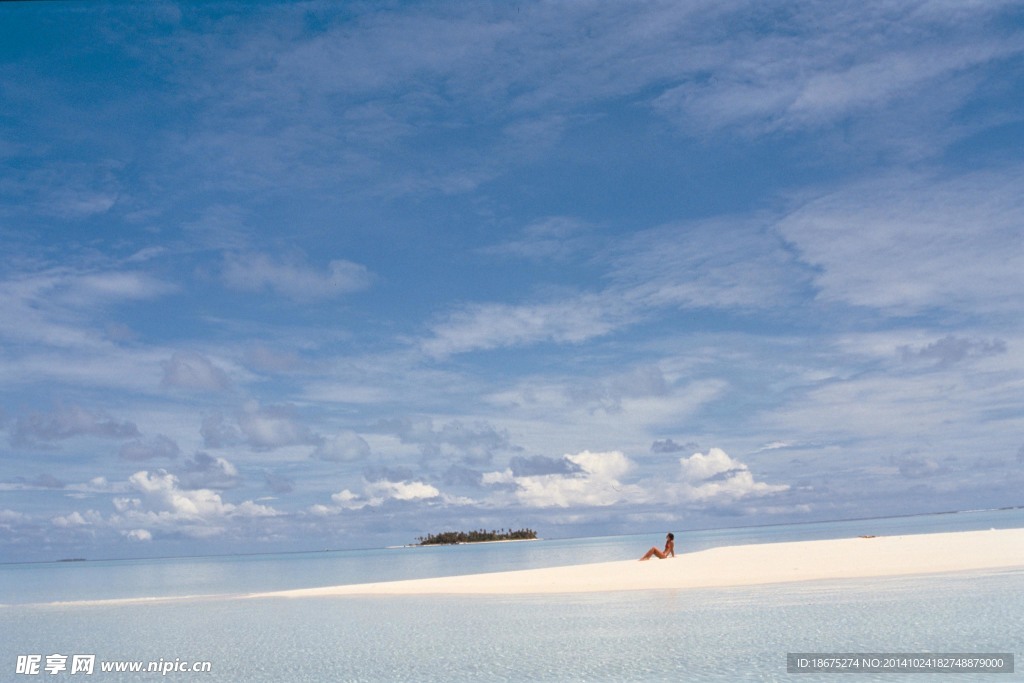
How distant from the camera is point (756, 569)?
40.8m

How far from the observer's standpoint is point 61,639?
104ft

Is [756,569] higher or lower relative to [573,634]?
higher

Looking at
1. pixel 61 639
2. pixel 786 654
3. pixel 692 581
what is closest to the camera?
pixel 786 654

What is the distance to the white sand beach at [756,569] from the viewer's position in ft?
119

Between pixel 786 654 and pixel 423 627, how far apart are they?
13.8 m

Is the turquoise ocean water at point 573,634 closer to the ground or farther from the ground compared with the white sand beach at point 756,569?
closer to the ground

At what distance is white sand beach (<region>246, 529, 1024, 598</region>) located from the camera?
3638 centimetres

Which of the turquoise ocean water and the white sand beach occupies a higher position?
the white sand beach

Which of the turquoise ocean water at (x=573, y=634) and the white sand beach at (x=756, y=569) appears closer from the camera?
the turquoise ocean water at (x=573, y=634)

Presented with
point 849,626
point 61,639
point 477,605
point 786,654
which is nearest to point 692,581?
point 477,605

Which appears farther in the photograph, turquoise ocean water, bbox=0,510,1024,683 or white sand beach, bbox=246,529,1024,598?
white sand beach, bbox=246,529,1024,598

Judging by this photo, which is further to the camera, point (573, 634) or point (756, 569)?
point (756, 569)

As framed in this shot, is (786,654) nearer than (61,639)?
Yes

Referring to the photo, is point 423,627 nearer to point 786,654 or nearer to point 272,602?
point 786,654
